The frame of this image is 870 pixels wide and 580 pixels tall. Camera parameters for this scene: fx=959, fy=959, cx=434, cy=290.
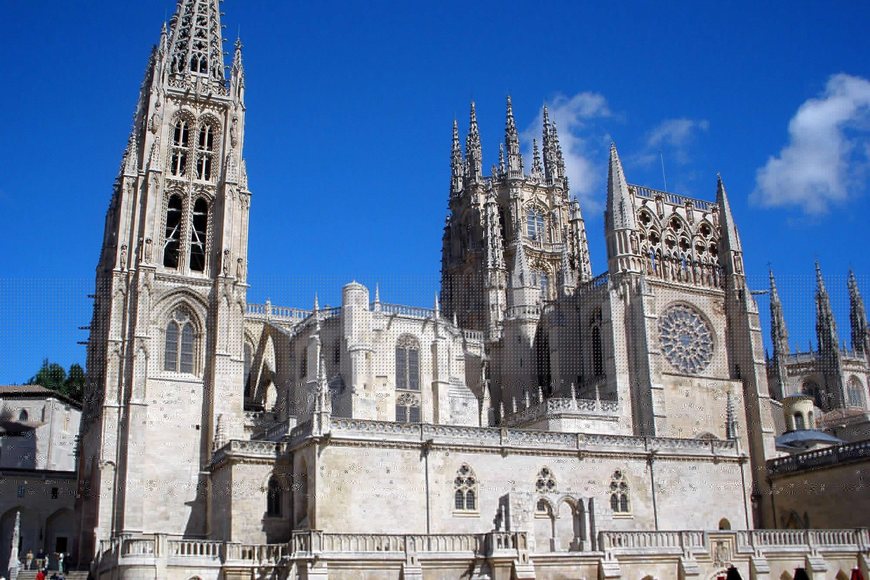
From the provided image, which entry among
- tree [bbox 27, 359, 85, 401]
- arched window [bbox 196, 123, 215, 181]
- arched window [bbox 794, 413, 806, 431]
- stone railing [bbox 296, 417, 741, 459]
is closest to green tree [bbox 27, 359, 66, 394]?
tree [bbox 27, 359, 85, 401]

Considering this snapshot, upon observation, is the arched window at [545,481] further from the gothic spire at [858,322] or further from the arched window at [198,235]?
the gothic spire at [858,322]

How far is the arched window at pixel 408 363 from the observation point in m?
49.6

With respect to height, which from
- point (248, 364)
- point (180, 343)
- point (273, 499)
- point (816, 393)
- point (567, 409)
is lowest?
Answer: point (273, 499)

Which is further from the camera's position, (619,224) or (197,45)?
(197,45)

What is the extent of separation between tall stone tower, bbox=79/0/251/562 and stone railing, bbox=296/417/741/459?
9.30 meters

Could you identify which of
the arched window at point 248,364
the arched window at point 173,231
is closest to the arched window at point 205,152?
the arched window at point 173,231

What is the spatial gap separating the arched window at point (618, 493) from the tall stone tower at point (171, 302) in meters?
17.3

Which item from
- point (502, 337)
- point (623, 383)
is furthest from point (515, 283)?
point (623, 383)

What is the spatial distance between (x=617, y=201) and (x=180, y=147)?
23.1 m

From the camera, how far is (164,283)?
46688mm

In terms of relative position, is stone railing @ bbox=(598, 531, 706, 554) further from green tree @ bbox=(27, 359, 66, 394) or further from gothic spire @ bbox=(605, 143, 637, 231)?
green tree @ bbox=(27, 359, 66, 394)

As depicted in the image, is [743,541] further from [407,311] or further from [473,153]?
[473,153]

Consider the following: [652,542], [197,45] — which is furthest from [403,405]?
[197,45]

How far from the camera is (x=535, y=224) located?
216 ft
